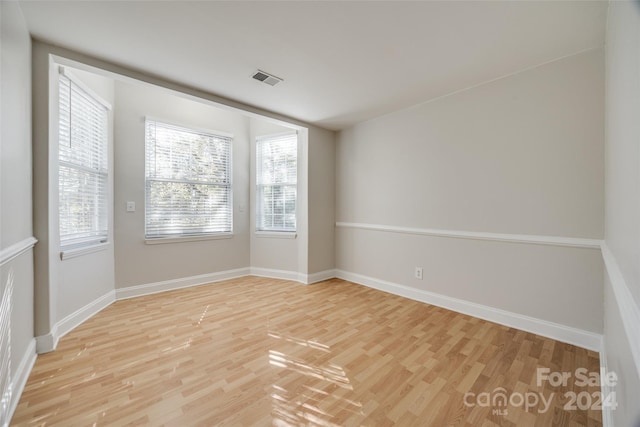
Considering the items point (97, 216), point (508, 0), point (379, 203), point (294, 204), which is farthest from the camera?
point (294, 204)

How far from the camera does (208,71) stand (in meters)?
2.45

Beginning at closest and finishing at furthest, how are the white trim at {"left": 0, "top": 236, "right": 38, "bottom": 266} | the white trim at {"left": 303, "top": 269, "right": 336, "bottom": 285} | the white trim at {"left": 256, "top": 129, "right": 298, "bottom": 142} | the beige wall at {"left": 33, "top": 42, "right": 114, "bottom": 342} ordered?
1. the white trim at {"left": 0, "top": 236, "right": 38, "bottom": 266}
2. the beige wall at {"left": 33, "top": 42, "right": 114, "bottom": 342}
3. the white trim at {"left": 303, "top": 269, "right": 336, "bottom": 285}
4. the white trim at {"left": 256, "top": 129, "right": 298, "bottom": 142}

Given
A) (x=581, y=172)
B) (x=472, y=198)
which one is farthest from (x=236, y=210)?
(x=581, y=172)

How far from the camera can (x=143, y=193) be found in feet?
11.3

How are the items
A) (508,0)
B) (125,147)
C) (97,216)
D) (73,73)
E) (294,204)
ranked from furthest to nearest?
(294,204)
(125,147)
(97,216)
(73,73)
(508,0)

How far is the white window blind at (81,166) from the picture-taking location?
2504 mm

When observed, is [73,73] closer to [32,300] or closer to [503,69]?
[32,300]

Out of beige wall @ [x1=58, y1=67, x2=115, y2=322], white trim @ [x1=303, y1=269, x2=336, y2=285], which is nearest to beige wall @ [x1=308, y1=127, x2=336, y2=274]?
white trim @ [x1=303, y1=269, x2=336, y2=285]

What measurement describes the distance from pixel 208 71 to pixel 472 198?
300 centimetres

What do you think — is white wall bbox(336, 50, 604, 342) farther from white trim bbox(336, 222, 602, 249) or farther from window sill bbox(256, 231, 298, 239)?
window sill bbox(256, 231, 298, 239)

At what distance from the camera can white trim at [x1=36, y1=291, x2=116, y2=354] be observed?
2057mm

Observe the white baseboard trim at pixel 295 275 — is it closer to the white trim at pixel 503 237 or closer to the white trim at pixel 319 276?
the white trim at pixel 319 276

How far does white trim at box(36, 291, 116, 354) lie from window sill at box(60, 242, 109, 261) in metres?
0.56

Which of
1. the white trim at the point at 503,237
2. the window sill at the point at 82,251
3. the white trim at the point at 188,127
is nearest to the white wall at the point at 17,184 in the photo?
the window sill at the point at 82,251
